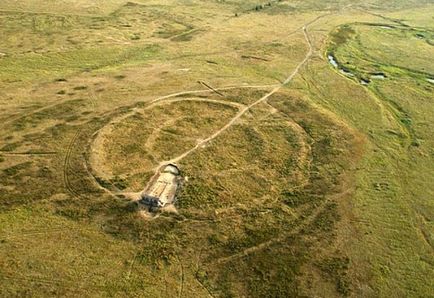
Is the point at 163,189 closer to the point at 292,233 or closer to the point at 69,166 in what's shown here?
the point at 69,166

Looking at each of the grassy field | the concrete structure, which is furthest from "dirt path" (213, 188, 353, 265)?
the concrete structure

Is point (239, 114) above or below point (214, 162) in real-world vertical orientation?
above

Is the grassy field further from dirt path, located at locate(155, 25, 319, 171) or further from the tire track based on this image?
dirt path, located at locate(155, 25, 319, 171)

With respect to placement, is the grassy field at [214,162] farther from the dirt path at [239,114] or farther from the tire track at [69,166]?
the dirt path at [239,114]

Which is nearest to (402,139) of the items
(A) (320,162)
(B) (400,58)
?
(A) (320,162)

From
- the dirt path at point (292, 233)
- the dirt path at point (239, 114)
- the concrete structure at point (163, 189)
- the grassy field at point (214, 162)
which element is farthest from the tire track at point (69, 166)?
the dirt path at point (292, 233)

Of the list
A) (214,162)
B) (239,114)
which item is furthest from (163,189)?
(239,114)
